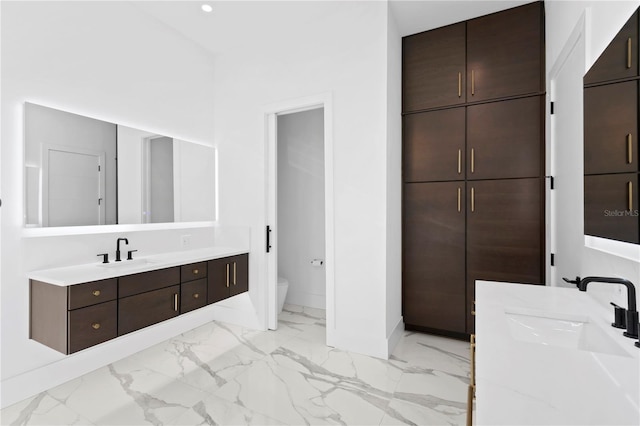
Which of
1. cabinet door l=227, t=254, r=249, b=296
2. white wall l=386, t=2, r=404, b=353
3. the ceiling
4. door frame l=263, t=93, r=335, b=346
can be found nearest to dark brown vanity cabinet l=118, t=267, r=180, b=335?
cabinet door l=227, t=254, r=249, b=296

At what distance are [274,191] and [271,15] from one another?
1585mm

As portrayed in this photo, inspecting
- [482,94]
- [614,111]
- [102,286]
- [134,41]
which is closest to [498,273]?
[482,94]

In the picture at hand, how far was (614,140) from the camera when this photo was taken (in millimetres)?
1200

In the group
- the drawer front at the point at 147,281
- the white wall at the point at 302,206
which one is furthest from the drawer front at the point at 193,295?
the white wall at the point at 302,206

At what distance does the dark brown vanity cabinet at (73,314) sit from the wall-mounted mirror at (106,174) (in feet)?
1.74

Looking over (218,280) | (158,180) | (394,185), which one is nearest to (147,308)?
(218,280)

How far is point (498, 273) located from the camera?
2.62 meters

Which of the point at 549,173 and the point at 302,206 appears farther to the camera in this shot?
the point at 302,206

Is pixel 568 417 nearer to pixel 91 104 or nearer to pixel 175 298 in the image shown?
pixel 175 298

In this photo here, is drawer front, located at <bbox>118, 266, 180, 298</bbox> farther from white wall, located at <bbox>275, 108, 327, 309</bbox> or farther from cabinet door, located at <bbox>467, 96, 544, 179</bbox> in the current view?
cabinet door, located at <bbox>467, 96, 544, 179</bbox>

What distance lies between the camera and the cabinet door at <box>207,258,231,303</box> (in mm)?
2773

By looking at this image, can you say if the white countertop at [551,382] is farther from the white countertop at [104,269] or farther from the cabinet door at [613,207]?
the white countertop at [104,269]

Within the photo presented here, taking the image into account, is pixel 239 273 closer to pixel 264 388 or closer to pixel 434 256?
pixel 264 388

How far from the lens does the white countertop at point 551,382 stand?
2.02 ft
